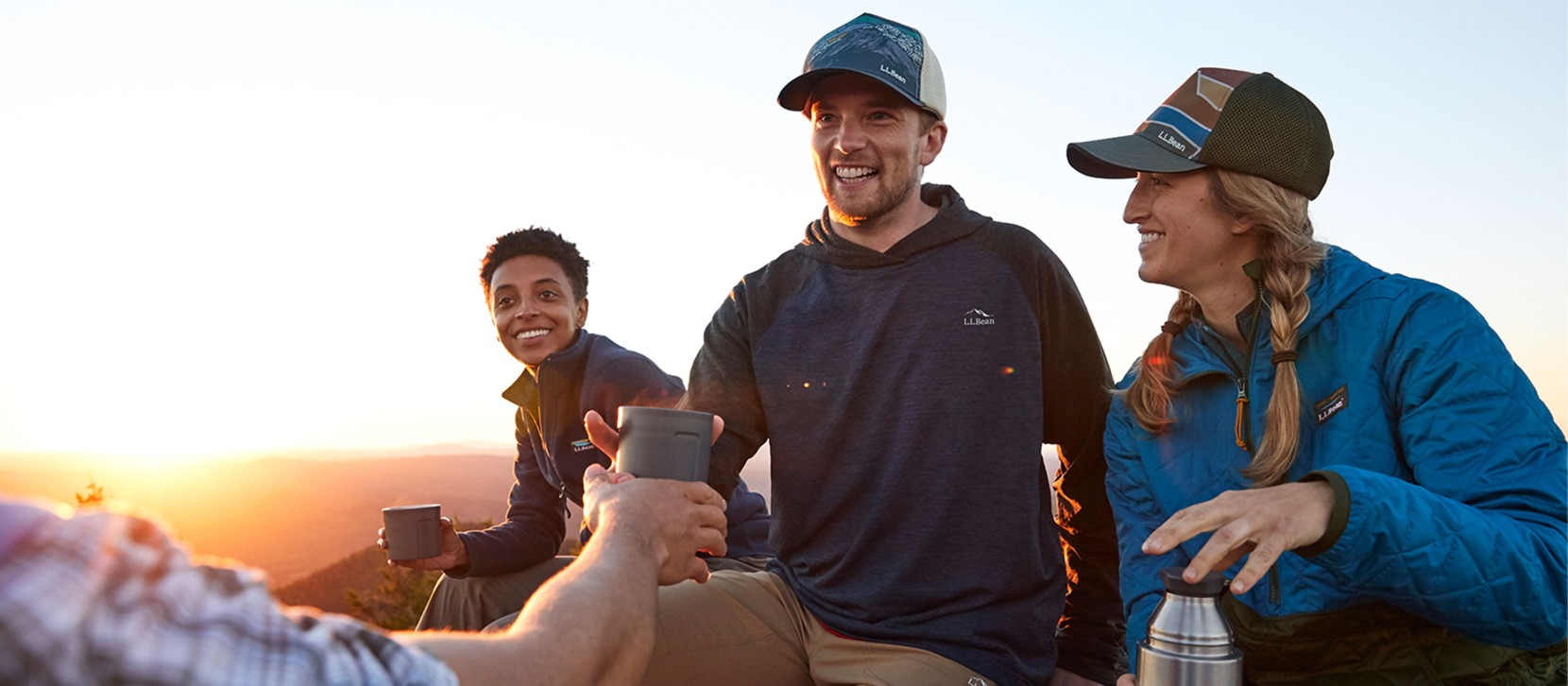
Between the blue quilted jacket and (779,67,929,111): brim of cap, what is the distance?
128 cm

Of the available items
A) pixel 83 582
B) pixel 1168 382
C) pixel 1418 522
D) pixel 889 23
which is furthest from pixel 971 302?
pixel 83 582

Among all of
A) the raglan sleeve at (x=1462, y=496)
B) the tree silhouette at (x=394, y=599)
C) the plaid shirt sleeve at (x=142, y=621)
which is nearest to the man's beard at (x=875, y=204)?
the raglan sleeve at (x=1462, y=496)

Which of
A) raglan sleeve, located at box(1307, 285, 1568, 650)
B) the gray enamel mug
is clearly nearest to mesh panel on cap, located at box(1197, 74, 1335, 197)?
raglan sleeve, located at box(1307, 285, 1568, 650)

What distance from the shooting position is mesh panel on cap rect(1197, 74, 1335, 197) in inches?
121

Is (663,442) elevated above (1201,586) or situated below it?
above

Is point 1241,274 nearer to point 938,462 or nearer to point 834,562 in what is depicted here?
point 938,462

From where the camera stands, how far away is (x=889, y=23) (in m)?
4.14

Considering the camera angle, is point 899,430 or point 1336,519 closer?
point 1336,519

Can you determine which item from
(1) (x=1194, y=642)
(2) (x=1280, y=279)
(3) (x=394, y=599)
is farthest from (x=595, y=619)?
(3) (x=394, y=599)

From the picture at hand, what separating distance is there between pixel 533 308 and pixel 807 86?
197 cm

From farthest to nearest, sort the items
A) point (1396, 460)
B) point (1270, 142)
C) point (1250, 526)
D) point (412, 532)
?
point (412, 532) < point (1270, 142) < point (1396, 460) < point (1250, 526)

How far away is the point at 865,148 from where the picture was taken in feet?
13.1

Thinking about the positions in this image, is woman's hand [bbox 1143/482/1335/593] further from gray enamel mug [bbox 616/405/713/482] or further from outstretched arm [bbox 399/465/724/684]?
gray enamel mug [bbox 616/405/713/482]

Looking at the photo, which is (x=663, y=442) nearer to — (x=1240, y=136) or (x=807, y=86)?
(x=807, y=86)
